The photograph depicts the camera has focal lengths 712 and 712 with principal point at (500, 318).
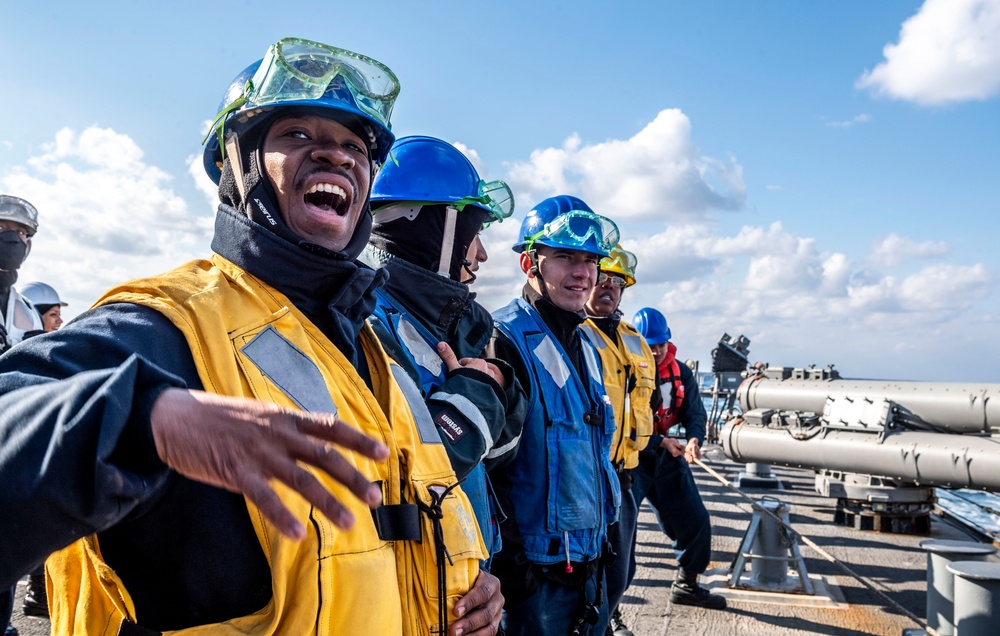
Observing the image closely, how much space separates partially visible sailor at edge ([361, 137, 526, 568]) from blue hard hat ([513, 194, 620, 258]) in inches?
27.2

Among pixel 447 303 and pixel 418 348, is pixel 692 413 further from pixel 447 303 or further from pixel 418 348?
pixel 418 348

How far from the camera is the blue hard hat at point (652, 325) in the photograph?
25.0 ft

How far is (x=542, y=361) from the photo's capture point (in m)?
3.52

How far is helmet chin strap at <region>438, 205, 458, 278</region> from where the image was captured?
286 cm

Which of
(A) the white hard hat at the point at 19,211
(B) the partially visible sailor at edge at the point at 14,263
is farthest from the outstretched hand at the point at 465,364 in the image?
(A) the white hard hat at the point at 19,211

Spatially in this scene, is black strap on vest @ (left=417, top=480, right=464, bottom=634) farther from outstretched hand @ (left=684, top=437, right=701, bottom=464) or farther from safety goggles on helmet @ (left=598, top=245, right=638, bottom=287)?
outstretched hand @ (left=684, top=437, right=701, bottom=464)

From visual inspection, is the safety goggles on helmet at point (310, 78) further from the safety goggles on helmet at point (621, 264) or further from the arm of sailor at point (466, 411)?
the safety goggles on helmet at point (621, 264)

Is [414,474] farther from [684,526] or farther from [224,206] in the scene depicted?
[684,526]

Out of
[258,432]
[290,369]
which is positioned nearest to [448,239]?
[290,369]

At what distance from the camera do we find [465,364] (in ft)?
7.99

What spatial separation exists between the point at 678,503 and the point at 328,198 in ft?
16.4

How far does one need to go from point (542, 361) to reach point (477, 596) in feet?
6.19

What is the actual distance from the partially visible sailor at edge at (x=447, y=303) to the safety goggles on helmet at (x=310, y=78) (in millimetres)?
708

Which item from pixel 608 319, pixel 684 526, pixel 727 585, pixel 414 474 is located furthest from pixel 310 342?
pixel 727 585
